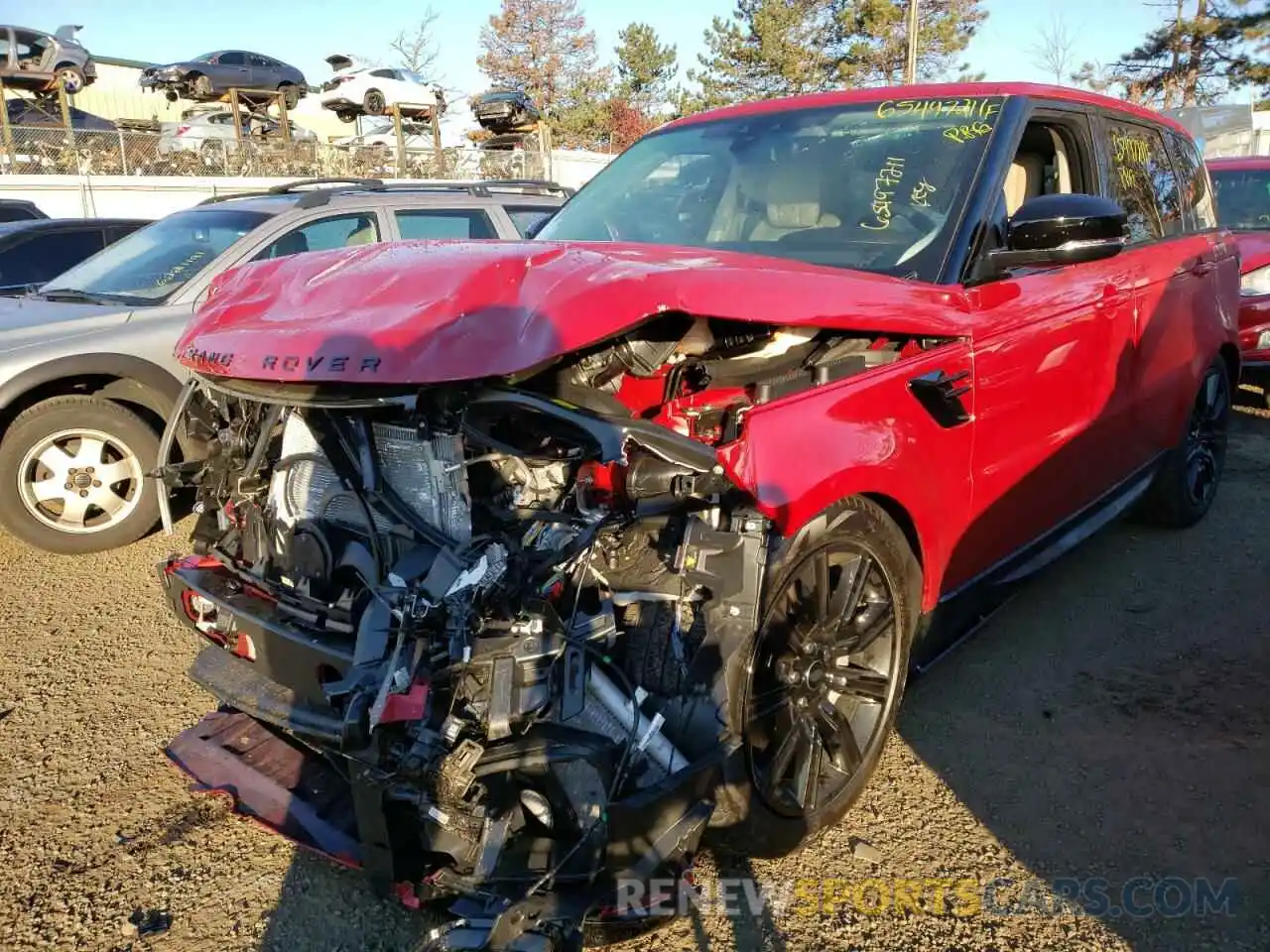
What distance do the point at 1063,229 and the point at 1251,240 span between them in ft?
20.7

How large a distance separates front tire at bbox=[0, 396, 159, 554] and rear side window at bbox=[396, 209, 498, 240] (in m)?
2.23

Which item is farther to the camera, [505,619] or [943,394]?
[943,394]

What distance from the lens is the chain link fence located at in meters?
18.0

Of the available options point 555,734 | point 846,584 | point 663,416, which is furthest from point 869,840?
point 663,416

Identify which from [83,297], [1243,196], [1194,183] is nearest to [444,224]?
[83,297]

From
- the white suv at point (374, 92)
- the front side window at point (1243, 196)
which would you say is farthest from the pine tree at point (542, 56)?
the front side window at point (1243, 196)

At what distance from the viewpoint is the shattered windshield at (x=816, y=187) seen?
319cm

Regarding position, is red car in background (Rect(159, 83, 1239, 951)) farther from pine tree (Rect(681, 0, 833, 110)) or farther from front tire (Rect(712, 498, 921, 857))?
pine tree (Rect(681, 0, 833, 110))

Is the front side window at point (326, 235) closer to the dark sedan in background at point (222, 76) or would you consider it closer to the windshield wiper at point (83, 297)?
the windshield wiper at point (83, 297)

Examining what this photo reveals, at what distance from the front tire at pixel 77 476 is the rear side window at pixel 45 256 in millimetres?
2974

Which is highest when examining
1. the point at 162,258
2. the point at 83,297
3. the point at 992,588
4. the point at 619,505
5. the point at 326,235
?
the point at 326,235

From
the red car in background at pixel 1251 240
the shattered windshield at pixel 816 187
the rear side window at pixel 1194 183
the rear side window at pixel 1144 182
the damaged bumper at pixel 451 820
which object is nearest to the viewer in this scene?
the damaged bumper at pixel 451 820

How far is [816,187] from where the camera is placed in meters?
3.49

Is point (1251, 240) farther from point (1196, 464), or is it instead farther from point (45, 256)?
point (45, 256)
